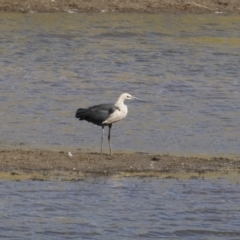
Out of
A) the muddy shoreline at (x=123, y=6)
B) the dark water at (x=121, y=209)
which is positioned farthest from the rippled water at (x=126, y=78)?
the dark water at (x=121, y=209)

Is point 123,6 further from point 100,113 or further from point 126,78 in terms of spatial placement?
point 100,113

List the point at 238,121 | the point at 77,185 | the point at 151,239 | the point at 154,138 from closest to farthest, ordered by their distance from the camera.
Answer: the point at 151,239, the point at 77,185, the point at 154,138, the point at 238,121

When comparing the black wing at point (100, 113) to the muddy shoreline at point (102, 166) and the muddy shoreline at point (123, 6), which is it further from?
the muddy shoreline at point (123, 6)

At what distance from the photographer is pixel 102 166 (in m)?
13.0

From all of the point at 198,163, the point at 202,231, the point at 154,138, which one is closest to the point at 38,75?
the point at 154,138

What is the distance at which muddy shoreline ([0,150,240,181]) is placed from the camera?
12.6 m

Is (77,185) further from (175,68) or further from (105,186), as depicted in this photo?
(175,68)

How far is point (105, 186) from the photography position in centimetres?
1218

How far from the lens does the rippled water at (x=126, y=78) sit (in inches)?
620

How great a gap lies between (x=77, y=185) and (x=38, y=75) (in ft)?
34.1

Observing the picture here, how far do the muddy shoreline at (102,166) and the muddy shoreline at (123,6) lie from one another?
58.4ft

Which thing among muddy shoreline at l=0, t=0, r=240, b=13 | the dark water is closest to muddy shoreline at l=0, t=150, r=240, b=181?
the dark water

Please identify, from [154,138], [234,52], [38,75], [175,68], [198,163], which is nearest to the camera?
[198,163]

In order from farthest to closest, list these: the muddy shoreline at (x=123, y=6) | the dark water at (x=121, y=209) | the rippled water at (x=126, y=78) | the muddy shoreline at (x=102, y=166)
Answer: the muddy shoreline at (x=123, y=6)
the rippled water at (x=126, y=78)
the muddy shoreline at (x=102, y=166)
the dark water at (x=121, y=209)
